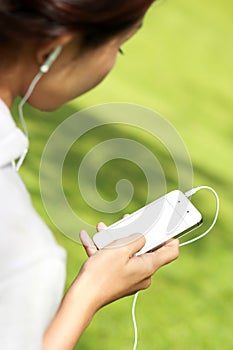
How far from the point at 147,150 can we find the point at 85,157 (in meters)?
0.28

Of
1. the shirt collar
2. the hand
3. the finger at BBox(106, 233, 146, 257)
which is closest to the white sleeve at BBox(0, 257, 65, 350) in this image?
the shirt collar

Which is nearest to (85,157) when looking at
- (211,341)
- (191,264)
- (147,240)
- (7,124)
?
(191,264)

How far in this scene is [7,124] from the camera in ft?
4.97

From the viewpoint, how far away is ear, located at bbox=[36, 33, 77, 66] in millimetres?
1490

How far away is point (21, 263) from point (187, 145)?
327 centimetres

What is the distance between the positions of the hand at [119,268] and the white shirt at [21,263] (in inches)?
10.7

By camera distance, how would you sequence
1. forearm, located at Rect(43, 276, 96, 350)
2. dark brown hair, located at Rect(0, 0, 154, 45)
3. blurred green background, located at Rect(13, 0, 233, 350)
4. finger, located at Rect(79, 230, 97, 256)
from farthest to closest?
blurred green background, located at Rect(13, 0, 233, 350)
finger, located at Rect(79, 230, 97, 256)
forearm, located at Rect(43, 276, 96, 350)
dark brown hair, located at Rect(0, 0, 154, 45)

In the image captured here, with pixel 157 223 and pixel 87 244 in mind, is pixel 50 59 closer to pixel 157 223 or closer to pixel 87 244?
pixel 87 244

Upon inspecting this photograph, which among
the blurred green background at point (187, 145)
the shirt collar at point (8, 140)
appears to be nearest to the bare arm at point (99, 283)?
the shirt collar at point (8, 140)

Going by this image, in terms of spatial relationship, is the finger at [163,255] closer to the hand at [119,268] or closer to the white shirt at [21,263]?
the hand at [119,268]

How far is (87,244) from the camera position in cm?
211

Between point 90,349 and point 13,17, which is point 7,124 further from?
point 90,349

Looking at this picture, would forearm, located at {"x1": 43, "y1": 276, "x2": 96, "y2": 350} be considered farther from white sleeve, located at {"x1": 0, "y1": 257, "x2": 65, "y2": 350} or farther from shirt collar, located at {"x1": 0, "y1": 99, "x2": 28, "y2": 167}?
shirt collar, located at {"x1": 0, "y1": 99, "x2": 28, "y2": 167}

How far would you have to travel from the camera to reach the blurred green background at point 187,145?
3.41 metres
